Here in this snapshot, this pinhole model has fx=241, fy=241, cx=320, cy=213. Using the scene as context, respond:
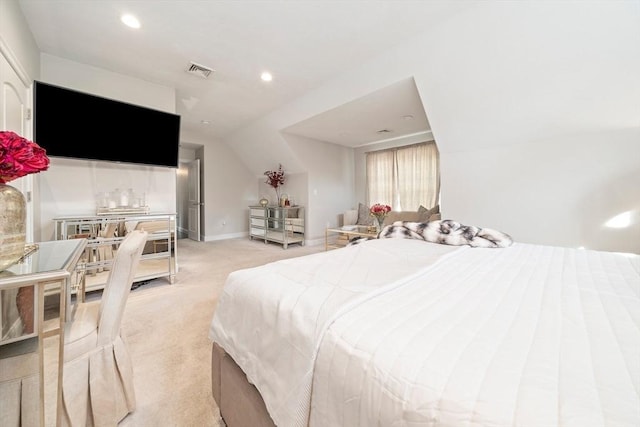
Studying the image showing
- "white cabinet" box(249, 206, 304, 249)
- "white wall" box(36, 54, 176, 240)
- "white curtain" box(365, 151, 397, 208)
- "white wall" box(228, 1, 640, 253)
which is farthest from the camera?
"white curtain" box(365, 151, 397, 208)

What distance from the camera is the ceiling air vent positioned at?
8.94 feet

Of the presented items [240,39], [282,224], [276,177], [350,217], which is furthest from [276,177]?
A: [240,39]

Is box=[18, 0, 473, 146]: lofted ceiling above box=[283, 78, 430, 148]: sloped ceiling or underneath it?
above

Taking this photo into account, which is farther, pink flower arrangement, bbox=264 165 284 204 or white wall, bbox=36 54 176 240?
pink flower arrangement, bbox=264 165 284 204

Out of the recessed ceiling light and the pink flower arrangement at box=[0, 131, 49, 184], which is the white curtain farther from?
the pink flower arrangement at box=[0, 131, 49, 184]

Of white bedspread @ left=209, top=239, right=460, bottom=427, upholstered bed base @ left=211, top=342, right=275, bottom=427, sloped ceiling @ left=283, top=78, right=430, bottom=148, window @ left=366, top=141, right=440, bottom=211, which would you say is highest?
sloped ceiling @ left=283, top=78, right=430, bottom=148

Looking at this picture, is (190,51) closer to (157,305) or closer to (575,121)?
(157,305)

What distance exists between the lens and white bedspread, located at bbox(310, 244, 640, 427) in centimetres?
43

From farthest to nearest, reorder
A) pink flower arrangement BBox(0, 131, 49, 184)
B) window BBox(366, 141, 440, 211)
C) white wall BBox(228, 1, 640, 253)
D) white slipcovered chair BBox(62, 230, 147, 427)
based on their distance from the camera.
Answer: window BBox(366, 141, 440, 211), white wall BBox(228, 1, 640, 253), white slipcovered chair BBox(62, 230, 147, 427), pink flower arrangement BBox(0, 131, 49, 184)

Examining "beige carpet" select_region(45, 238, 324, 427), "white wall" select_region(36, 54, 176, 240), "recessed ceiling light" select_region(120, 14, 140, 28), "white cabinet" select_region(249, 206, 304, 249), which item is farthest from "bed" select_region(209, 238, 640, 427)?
"white cabinet" select_region(249, 206, 304, 249)

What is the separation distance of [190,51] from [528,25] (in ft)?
9.98

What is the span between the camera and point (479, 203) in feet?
9.97

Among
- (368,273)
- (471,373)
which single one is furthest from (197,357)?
(471,373)

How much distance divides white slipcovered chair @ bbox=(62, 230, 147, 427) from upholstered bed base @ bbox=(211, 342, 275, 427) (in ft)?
1.49
